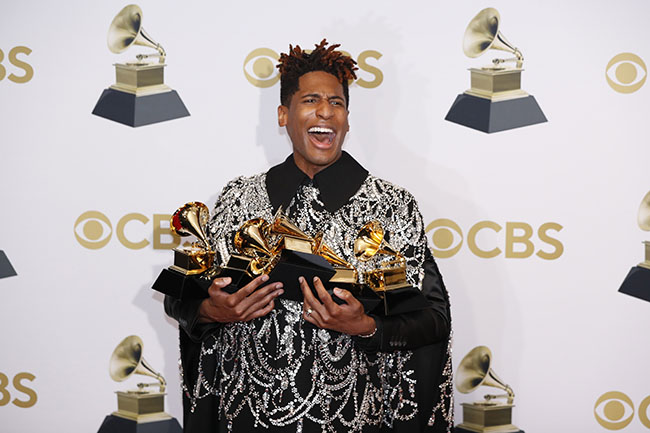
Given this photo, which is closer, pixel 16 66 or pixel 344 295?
pixel 344 295

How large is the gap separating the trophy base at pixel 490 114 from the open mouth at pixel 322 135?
2.17 feet

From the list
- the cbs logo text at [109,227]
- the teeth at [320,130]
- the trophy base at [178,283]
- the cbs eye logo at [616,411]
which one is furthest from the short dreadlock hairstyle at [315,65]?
the cbs eye logo at [616,411]

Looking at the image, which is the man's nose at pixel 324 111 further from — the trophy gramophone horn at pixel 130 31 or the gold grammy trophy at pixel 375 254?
the trophy gramophone horn at pixel 130 31

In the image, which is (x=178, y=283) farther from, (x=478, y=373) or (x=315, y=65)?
(x=478, y=373)

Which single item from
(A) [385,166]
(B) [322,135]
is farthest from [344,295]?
(A) [385,166]

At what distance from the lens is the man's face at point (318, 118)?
1.63 metres

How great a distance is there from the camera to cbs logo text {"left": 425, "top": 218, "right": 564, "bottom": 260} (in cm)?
219

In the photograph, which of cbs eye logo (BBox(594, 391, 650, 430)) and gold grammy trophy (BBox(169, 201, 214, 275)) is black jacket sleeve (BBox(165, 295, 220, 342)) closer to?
gold grammy trophy (BBox(169, 201, 214, 275))

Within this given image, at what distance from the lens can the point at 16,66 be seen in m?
2.24

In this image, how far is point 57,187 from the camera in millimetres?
2238

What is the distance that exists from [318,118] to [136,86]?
86 cm

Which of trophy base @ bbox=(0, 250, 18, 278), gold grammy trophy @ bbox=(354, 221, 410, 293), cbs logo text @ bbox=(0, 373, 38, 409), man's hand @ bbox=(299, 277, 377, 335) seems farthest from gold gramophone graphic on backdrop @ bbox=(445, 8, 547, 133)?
cbs logo text @ bbox=(0, 373, 38, 409)

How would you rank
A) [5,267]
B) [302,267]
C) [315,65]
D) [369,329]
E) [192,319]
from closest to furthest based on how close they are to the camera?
[302,267], [369,329], [192,319], [315,65], [5,267]

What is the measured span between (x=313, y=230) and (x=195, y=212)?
284mm
